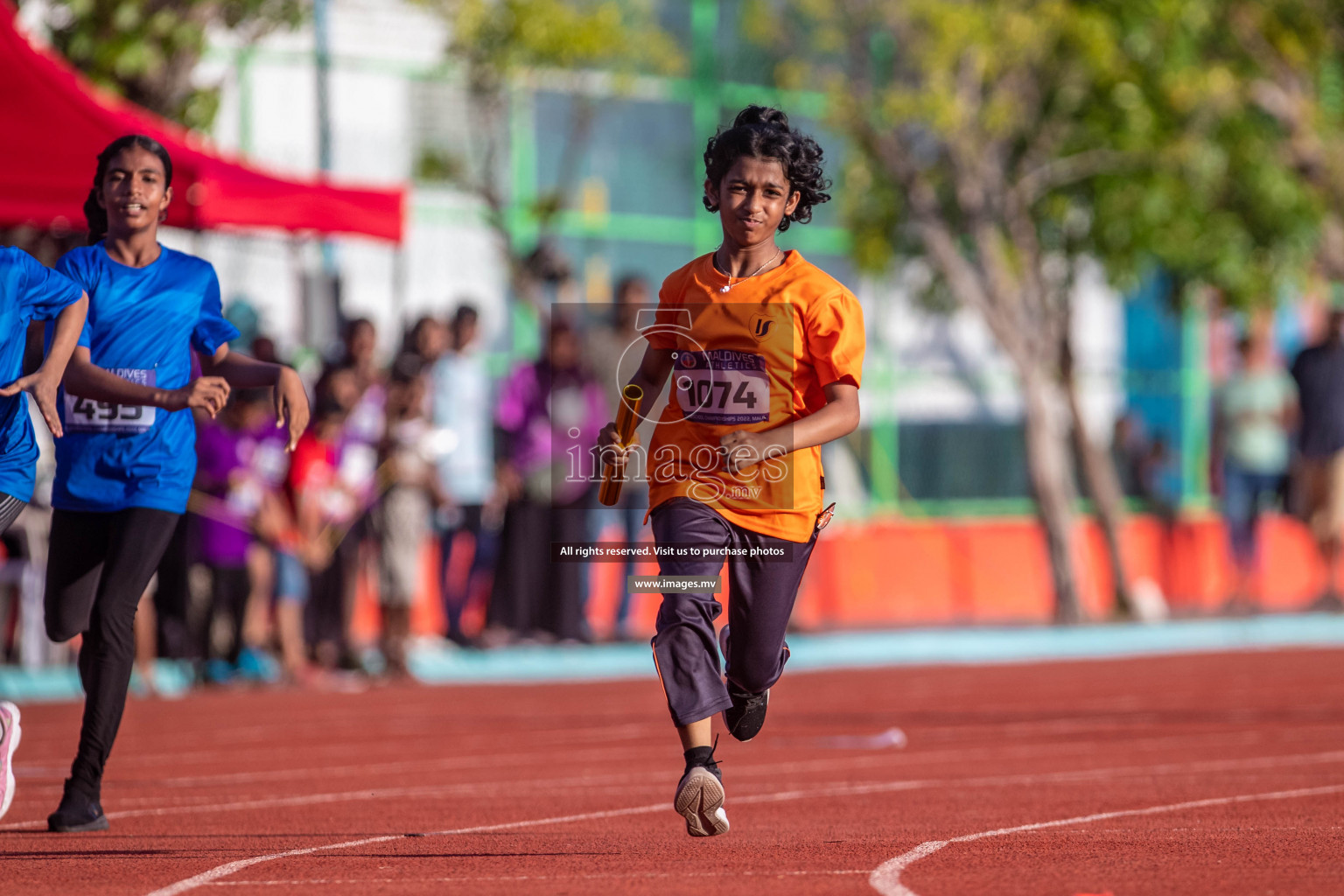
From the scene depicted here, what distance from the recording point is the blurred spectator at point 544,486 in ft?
50.5

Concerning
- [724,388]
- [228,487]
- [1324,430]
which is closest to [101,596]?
[724,388]

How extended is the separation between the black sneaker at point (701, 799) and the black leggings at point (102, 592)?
2.17 meters

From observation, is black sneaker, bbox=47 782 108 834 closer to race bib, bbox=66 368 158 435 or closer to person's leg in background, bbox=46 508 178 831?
person's leg in background, bbox=46 508 178 831

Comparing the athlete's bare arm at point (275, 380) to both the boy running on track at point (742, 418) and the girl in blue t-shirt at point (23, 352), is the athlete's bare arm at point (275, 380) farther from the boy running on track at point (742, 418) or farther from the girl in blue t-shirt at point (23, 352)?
the boy running on track at point (742, 418)

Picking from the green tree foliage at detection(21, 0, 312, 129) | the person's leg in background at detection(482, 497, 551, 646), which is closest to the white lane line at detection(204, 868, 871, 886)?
the green tree foliage at detection(21, 0, 312, 129)

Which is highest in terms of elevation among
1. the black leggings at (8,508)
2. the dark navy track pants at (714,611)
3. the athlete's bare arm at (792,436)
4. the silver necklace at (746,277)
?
the silver necklace at (746,277)

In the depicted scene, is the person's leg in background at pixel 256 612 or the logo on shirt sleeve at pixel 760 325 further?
the person's leg in background at pixel 256 612

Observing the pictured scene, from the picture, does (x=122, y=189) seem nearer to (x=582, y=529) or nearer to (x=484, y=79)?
(x=582, y=529)

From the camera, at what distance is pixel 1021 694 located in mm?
13797

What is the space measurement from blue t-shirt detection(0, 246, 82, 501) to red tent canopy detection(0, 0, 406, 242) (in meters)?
6.41

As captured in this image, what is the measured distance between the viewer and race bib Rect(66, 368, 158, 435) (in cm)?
751

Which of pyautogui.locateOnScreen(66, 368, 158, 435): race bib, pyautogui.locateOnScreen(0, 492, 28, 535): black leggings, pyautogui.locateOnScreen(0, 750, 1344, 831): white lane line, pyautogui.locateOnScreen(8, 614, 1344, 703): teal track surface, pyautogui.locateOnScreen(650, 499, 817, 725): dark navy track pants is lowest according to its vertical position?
pyautogui.locateOnScreen(8, 614, 1344, 703): teal track surface

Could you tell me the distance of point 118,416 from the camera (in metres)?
7.54

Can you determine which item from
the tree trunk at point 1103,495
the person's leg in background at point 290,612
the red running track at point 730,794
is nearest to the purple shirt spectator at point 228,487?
the person's leg in background at point 290,612
